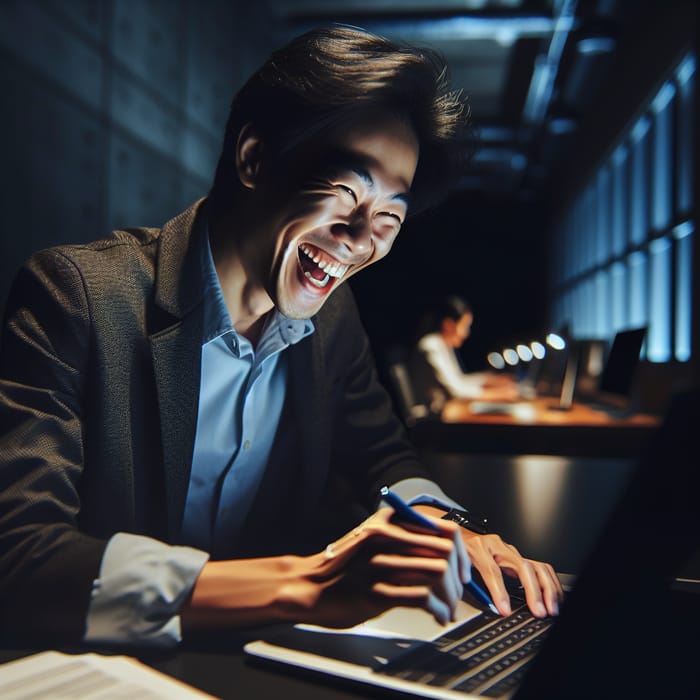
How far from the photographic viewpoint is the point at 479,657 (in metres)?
0.67

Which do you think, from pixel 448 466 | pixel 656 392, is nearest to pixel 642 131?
pixel 656 392

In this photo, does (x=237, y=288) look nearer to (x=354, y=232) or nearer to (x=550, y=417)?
(x=354, y=232)

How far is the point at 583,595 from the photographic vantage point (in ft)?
1.72

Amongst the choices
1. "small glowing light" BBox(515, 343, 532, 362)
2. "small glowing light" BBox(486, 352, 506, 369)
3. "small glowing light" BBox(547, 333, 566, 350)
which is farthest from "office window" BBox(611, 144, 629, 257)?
"small glowing light" BBox(486, 352, 506, 369)

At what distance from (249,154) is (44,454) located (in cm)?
49

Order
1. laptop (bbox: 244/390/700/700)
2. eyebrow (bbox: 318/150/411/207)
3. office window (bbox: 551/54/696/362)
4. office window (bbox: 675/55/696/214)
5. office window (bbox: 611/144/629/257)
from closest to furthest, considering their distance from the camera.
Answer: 1. laptop (bbox: 244/390/700/700)
2. eyebrow (bbox: 318/150/411/207)
3. office window (bbox: 675/55/696/214)
4. office window (bbox: 551/54/696/362)
5. office window (bbox: 611/144/629/257)

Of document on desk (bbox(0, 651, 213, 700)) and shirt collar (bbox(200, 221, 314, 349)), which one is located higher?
shirt collar (bbox(200, 221, 314, 349))

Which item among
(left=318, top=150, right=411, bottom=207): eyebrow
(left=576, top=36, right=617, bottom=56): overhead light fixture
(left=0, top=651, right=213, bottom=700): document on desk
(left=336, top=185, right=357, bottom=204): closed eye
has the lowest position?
(left=0, top=651, right=213, bottom=700): document on desk

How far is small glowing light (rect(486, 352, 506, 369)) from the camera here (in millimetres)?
10927

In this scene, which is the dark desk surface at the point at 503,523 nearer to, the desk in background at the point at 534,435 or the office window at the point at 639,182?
the desk in background at the point at 534,435

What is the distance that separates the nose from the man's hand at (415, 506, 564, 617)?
40 cm

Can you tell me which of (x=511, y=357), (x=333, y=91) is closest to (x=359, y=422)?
(x=333, y=91)

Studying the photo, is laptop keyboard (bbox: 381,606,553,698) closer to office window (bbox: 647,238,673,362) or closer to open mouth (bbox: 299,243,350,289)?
open mouth (bbox: 299,243,350,289)

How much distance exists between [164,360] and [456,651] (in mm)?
A: 533
